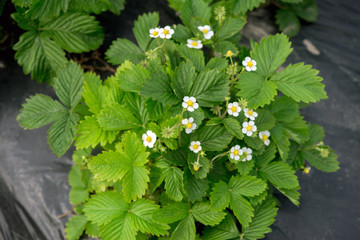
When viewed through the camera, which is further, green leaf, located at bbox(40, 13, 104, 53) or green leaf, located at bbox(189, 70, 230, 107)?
green leaf, located at bbox(40, 13, 104, 53)

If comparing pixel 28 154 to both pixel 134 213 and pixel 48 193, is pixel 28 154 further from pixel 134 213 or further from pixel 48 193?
pixel 134 213

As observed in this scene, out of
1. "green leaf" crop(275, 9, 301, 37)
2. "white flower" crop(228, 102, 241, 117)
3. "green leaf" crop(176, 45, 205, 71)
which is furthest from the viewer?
"green leaf" crop(275, 9, 301, 37)

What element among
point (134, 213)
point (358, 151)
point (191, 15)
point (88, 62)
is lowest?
point (358, 151)

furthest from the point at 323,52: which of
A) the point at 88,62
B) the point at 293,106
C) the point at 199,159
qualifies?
the point at 88,62

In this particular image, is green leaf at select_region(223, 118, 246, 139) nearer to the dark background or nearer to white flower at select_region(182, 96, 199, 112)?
white flower at select_region(182, 96, 199, 112)

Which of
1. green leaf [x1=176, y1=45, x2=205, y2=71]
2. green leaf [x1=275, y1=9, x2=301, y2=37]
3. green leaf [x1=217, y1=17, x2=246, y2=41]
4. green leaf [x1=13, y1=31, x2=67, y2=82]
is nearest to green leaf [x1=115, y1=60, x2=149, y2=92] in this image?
green leaf [x1=176, y1=45, x2=205, y2=71]

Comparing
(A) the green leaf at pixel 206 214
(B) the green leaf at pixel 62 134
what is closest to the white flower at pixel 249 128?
(A) the green leaf at pixel 206 214
